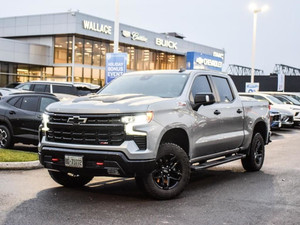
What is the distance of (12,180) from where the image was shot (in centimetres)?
838

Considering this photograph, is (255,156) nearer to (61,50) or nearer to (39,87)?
(39,87)

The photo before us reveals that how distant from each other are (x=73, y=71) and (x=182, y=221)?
37896 millimetres

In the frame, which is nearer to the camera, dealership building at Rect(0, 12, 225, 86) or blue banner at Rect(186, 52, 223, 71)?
dealership building at Rect(0, 12, 225, 86)

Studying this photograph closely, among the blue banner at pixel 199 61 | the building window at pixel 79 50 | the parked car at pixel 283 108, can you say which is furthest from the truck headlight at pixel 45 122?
the blue banner at pixel 199 61

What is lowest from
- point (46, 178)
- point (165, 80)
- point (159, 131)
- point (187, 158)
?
point (46, 178)

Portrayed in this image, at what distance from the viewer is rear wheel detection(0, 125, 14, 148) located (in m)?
12.3

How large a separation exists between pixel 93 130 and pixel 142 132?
0.69 metres

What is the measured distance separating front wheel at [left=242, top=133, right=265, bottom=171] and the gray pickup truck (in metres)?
1.34

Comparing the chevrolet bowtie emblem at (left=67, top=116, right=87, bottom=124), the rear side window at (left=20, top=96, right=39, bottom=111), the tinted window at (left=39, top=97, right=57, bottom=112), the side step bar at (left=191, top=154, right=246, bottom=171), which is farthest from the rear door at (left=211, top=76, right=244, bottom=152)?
the rear side window at (left=20, top=96, right=39, bottom=111)

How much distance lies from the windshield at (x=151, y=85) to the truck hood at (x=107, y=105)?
1.58 ft

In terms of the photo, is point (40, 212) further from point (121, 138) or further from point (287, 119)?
point (287, 119)

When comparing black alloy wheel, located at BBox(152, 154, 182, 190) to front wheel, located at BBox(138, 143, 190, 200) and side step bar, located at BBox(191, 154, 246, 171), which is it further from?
side step bar, located at BBox(191, 154, 246, 171)

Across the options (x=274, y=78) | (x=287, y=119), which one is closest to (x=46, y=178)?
(x=287, y=119)

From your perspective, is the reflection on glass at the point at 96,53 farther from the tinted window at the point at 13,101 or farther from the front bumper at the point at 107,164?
the front bumper at the point at 107,164
